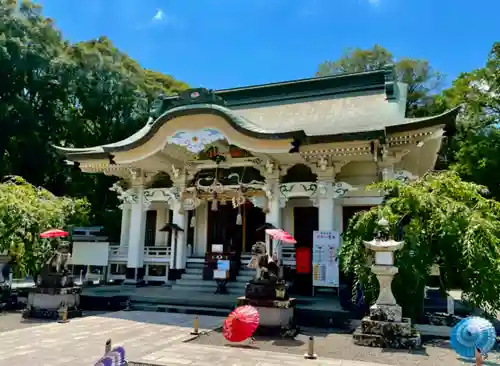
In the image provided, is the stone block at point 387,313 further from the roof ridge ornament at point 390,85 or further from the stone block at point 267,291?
the roof ridge ornament at point 390,85

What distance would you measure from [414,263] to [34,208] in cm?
1141

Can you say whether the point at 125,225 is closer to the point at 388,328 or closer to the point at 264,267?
the point at 264,267

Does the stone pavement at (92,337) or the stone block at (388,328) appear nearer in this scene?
the stone pavement at (92,337)

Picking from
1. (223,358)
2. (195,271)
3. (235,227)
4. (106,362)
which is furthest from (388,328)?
(235,227)

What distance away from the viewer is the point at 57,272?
10898mm

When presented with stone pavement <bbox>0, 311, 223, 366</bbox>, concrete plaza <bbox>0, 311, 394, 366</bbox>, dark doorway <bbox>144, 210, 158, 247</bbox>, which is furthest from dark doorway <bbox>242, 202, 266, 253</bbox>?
concrete plaza <bbox>0, 311, 394, 366</bbox>

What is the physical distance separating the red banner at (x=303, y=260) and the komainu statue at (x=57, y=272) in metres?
6.95

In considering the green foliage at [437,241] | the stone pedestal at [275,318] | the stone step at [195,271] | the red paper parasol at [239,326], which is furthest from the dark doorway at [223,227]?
the red paper parasol at [239,326]

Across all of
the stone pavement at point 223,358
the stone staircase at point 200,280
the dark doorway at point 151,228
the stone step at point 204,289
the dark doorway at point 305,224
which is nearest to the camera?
the stone pavement at point 223,358

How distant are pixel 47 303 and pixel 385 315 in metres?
8.36

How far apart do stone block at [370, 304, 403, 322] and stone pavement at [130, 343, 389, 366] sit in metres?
1.60

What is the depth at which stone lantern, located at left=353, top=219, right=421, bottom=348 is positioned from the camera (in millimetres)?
7734

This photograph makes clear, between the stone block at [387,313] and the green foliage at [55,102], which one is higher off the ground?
the green foliage at [55,102]

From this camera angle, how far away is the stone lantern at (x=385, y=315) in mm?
7734
